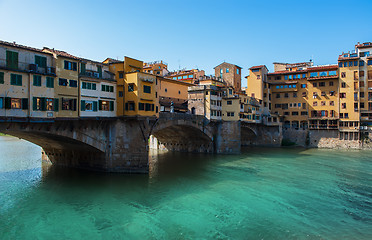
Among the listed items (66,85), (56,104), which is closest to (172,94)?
(66,85)

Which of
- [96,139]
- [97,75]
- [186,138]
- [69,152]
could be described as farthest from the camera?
[186,138]

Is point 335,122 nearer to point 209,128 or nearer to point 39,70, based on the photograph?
point 209,128

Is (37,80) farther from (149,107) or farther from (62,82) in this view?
(149,107)

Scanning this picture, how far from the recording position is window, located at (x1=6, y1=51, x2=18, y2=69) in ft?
72.6

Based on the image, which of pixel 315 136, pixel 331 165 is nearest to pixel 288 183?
pixel 331 165

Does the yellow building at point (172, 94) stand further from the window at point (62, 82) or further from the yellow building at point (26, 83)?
the yellow building at point (26, 83)

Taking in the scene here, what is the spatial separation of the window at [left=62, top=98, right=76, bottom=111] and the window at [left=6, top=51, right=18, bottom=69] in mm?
5017

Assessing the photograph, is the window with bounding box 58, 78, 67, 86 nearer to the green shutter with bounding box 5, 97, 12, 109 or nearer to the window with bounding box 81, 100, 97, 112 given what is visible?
the window with bounding box 81, 100, 97, 112

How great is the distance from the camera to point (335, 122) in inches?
2451

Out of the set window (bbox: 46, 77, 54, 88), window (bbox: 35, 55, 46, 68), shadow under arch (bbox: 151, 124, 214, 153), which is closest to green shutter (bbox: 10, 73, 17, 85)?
window (bbox: 35, 55, 46, 68)

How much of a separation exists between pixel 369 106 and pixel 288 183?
146 feet

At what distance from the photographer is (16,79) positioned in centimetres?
2227

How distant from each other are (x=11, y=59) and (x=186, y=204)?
765 inches

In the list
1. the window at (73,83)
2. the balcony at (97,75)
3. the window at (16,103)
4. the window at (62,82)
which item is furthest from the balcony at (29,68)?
the balcony at (97,75)
